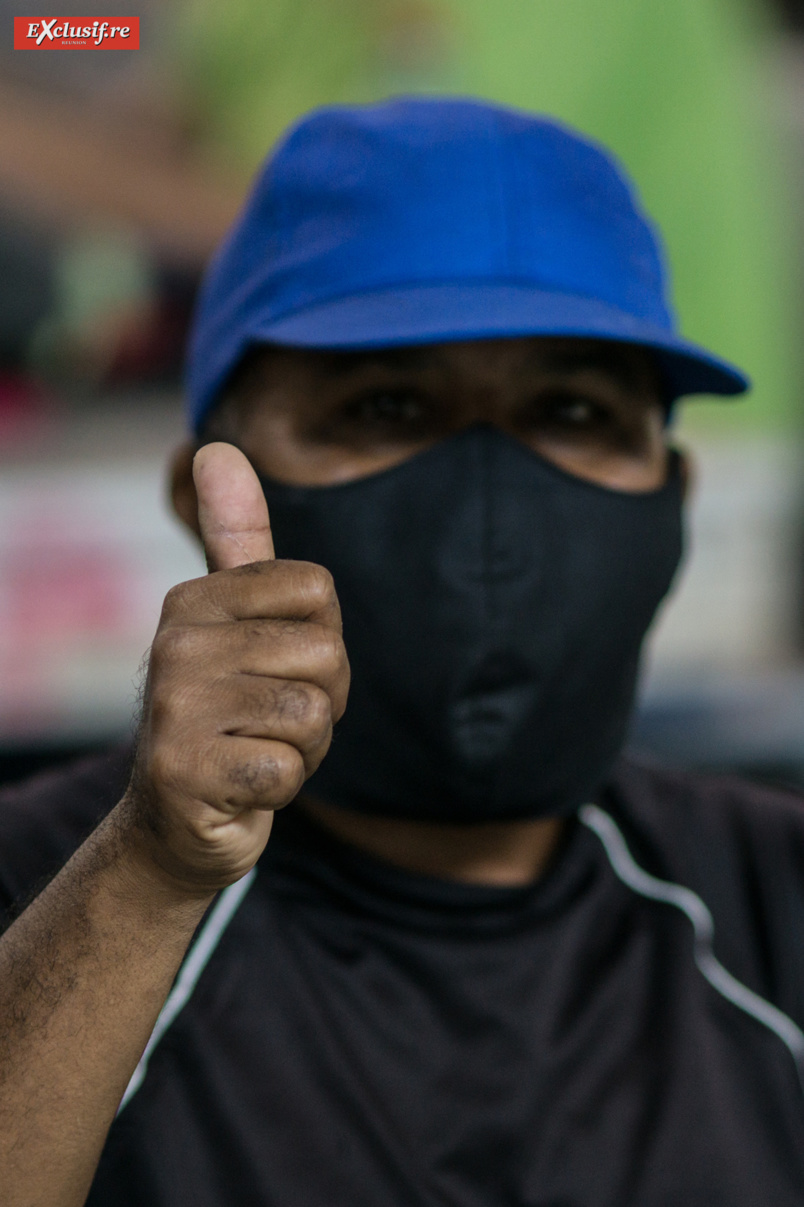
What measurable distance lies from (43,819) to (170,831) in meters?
0.52

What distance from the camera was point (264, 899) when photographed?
3.83ft

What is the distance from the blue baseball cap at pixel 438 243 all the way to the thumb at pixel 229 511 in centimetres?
35

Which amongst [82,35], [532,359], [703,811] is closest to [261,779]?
[532,359]

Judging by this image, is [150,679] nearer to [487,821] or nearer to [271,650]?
[271,650]

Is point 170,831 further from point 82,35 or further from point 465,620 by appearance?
point 82,35

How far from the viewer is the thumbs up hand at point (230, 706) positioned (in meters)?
0.71

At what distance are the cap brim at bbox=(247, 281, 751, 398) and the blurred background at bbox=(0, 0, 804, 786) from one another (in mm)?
1699

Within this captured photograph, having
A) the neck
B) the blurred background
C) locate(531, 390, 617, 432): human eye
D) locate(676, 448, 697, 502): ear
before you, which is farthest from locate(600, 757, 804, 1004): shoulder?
the blurred background

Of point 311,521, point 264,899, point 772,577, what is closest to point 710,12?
point 772,577

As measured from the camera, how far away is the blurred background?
115 inches

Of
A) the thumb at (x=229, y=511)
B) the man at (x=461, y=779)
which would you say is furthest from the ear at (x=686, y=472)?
the thumb at (x=229, y=511)

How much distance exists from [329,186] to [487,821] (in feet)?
2.32

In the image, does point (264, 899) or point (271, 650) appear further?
point (264, 899)

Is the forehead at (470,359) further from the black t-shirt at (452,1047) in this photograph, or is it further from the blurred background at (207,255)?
the blurred background at (207,255)
